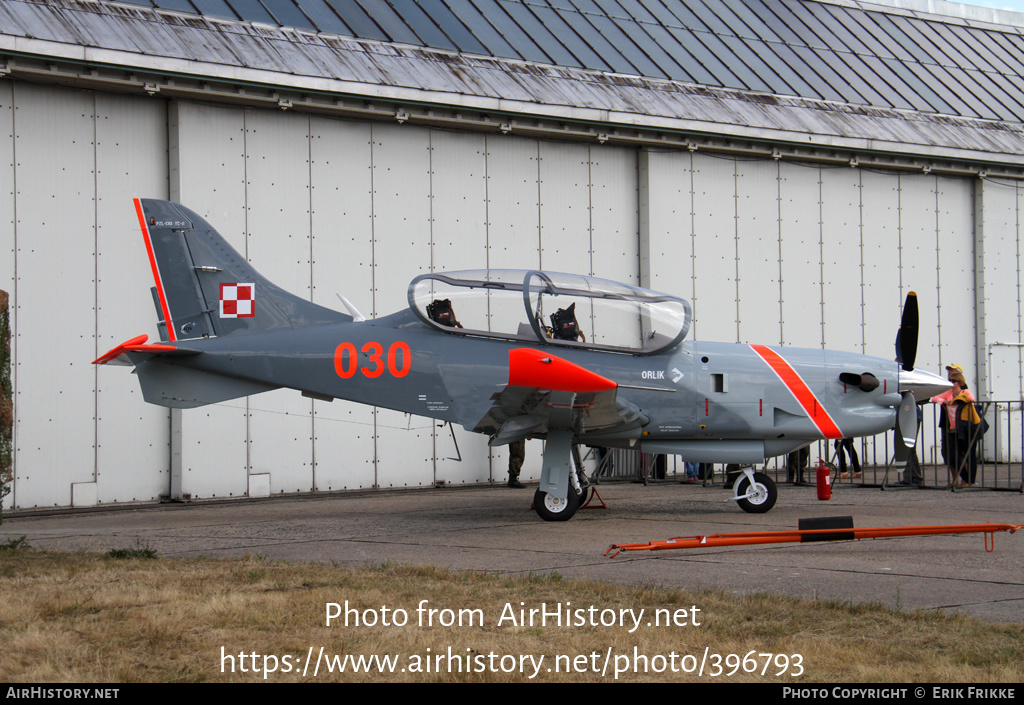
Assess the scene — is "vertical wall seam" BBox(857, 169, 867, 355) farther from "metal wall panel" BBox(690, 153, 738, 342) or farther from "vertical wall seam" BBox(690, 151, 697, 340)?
"vertical wall seam" BBox(690, 151, 697, 340)

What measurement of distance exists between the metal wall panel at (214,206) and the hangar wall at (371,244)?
0.10 feet

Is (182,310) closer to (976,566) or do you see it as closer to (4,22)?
(4,22)

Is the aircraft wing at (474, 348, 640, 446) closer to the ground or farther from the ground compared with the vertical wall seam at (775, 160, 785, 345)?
closer to the ground

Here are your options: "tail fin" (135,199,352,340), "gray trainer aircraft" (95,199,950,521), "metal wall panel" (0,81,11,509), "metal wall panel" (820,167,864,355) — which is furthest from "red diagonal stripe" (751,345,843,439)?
"metal wall panel" (0,81,11,509)

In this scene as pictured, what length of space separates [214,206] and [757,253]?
35.7 ft

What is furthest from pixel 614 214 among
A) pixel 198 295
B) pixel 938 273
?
pixel 198 295

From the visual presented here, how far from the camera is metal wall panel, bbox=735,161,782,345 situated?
1988 cm

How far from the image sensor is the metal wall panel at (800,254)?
20.3 metres

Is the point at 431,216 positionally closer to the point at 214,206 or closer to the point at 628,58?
the point at 214,206

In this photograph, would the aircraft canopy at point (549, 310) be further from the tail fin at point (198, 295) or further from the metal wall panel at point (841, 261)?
the metal wall panel at point (841, 261)

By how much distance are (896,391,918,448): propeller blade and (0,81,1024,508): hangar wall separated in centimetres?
780

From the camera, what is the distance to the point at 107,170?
14664 millimetres

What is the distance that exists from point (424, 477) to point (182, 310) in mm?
6440

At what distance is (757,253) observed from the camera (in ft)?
65.9
